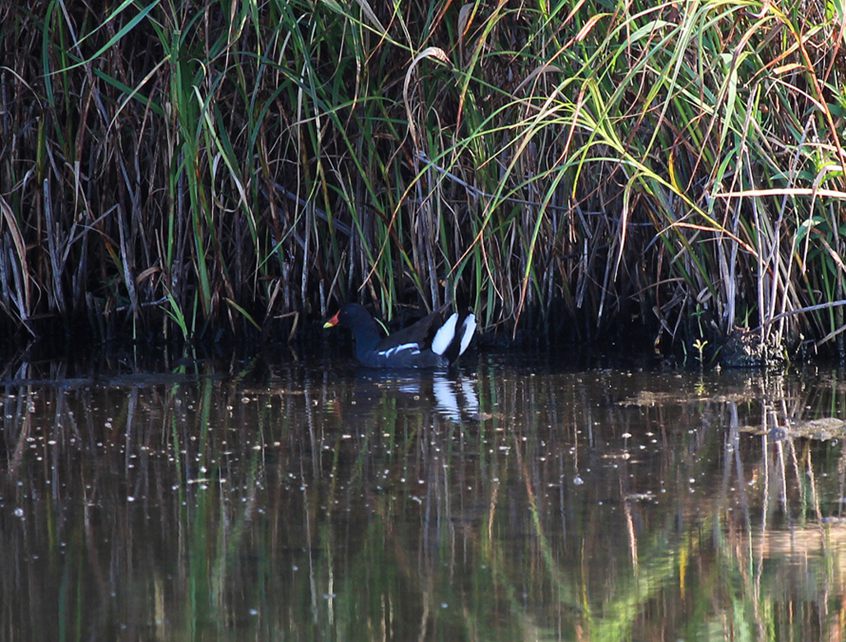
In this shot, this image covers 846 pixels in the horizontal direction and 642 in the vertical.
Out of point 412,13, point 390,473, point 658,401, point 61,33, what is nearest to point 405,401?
point 658,401

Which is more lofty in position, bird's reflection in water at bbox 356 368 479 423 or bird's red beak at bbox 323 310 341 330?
bird's red beak at bbox 323 310 341 330

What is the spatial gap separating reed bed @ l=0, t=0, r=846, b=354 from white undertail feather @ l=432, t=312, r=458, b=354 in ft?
0.72

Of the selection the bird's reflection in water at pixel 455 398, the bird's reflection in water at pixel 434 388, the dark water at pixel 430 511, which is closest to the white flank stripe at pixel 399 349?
the bird's reflection in water at pixel 434 388

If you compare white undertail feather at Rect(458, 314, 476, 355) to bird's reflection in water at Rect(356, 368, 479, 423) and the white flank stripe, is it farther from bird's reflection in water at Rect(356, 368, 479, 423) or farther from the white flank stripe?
the white flank stripe

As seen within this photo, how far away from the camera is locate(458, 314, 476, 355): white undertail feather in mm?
6273

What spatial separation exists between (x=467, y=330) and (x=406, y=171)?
846 mm

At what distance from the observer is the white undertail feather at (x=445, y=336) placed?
6250 mm

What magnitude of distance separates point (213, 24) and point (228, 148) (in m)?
0.57

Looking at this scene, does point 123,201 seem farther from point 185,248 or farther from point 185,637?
point 185,637

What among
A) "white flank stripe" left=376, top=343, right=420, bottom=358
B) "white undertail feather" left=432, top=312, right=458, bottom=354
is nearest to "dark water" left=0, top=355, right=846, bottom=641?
"white undertail feather" left=432, top=312, right=458, bottom=354

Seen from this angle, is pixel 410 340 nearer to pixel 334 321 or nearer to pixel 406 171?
pixel 334 321

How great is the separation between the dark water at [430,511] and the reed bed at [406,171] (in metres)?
0.69

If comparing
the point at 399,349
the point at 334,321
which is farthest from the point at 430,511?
the point at 334,321

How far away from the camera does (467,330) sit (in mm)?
6289
